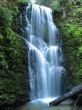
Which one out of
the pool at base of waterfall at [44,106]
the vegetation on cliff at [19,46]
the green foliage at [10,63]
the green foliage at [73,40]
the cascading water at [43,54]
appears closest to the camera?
the pool at base of waterfall at [44,106]

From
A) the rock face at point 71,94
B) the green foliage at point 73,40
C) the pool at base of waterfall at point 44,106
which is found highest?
the green foliage at point 73,40

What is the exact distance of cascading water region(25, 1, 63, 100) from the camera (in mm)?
12430

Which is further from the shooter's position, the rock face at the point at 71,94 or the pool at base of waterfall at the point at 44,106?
the pool at base of waterfall at the point at 44,106

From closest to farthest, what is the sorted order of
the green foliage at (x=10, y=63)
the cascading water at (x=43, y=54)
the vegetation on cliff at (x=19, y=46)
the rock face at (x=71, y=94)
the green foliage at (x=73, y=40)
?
the rock face at (x=71, y=94)
the green foliage at (x=10, y=63)
the vegetation on cliff at (x=19, y=46)
the cascading water at (x=43, y=54)
the green foliage at (x=73, y=40)

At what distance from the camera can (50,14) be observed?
15.0 m

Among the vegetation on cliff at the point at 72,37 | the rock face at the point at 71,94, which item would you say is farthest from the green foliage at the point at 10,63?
the vegetation on cliff at the point at 72,37

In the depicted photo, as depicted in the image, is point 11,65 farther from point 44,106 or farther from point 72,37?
point 72,37

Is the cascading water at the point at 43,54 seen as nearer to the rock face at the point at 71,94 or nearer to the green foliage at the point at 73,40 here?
the green foliage at the point at 73,40

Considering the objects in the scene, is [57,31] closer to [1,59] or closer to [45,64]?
[45,64]

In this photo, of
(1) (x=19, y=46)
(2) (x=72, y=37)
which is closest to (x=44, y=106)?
(1) (x=19, y=46)

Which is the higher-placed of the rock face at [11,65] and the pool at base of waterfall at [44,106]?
the rock face at [11,65]

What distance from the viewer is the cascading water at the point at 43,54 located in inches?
489

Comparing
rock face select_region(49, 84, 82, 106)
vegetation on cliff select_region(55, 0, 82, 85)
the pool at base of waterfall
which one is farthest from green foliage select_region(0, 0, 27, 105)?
vegetation on cliff select_region(55, 0, 82, 85)

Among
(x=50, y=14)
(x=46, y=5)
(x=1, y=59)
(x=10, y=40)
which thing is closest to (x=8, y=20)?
(x=10, y=40)
